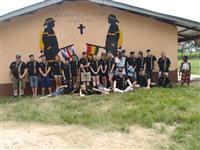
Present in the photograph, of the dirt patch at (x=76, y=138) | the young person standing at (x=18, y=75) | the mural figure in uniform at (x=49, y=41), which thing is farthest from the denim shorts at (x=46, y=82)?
the dirt patch at (x=76, y=138)

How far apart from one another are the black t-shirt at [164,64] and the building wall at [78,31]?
1.36m

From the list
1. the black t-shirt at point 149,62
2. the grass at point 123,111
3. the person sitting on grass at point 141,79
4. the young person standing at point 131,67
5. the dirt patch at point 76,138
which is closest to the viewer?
the dirt patch at point 76,138

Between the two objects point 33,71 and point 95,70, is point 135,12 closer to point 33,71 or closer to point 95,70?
point 95,70

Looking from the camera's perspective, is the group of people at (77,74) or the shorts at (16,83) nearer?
the group of people at (77,74)

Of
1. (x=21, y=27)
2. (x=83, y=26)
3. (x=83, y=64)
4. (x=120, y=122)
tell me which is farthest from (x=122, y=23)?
(x=120, y=122)

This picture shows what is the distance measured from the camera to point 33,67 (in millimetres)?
17312

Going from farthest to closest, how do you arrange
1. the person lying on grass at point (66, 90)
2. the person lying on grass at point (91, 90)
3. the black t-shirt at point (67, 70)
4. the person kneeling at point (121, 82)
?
the black t-shirt at point (67, 70), the person kneeling at point (121, 82), the person lying on grass at point (66, 90), the person lying on grass at point (91, 90)

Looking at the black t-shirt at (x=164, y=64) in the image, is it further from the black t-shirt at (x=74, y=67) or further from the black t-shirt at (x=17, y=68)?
the black t-shirt at (x=17, y=68)

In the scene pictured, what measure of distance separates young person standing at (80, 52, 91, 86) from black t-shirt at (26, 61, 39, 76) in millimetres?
1725

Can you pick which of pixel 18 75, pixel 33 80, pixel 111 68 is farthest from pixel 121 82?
pixel 18 75

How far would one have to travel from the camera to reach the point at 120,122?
11.3 metres

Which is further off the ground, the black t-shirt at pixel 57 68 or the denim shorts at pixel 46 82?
the black t-shirt at pixel 57 68

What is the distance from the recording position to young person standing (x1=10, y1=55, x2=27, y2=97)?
17.4 metres

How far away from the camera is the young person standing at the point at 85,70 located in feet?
57.2
